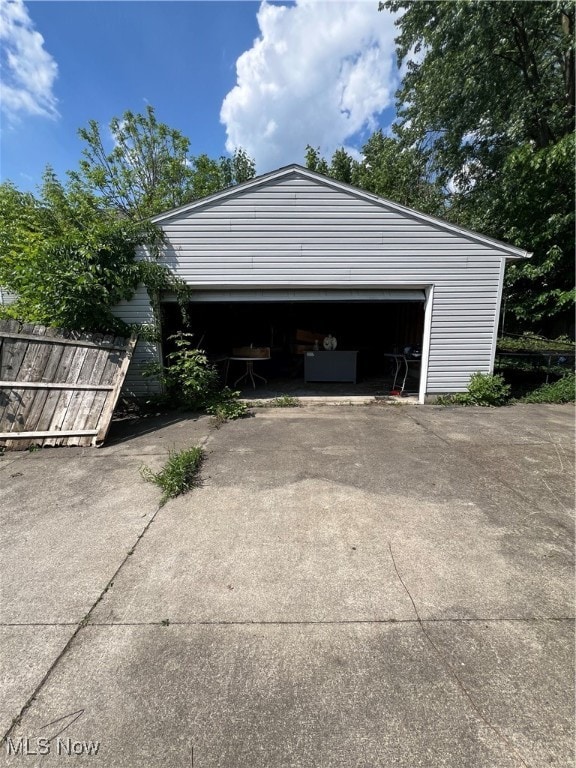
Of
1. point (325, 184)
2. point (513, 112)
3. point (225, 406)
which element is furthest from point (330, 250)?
point (513, 112)

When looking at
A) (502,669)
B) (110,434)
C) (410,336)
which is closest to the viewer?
(502,669)

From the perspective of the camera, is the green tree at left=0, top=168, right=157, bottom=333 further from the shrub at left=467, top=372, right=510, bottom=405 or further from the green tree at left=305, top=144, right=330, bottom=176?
the green tree at left=305, top=144, right=330, bottom=176

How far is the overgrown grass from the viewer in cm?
716

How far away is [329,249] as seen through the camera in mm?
6551

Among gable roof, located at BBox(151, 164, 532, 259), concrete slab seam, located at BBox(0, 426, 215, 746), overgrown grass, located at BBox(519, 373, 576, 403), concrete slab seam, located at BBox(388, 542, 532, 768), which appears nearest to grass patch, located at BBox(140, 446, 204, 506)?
concrete slab seam, located at BBox(0, 426, 215, 746)

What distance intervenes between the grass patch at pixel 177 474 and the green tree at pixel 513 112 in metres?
9.67

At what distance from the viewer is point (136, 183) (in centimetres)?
1602

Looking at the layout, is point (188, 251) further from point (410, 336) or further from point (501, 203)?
point (501, 203)

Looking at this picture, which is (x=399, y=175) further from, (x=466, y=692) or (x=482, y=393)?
(x=466, y=692)

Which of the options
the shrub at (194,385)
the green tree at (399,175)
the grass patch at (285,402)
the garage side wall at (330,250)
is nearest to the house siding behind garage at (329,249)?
the garage side wall at (330,250)

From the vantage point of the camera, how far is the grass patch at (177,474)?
11.2ft

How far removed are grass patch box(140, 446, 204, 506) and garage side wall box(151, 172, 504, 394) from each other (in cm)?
366

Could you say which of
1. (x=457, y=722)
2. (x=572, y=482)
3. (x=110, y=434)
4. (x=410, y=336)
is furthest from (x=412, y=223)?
(x=457, y=722)

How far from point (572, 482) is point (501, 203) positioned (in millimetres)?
9882
